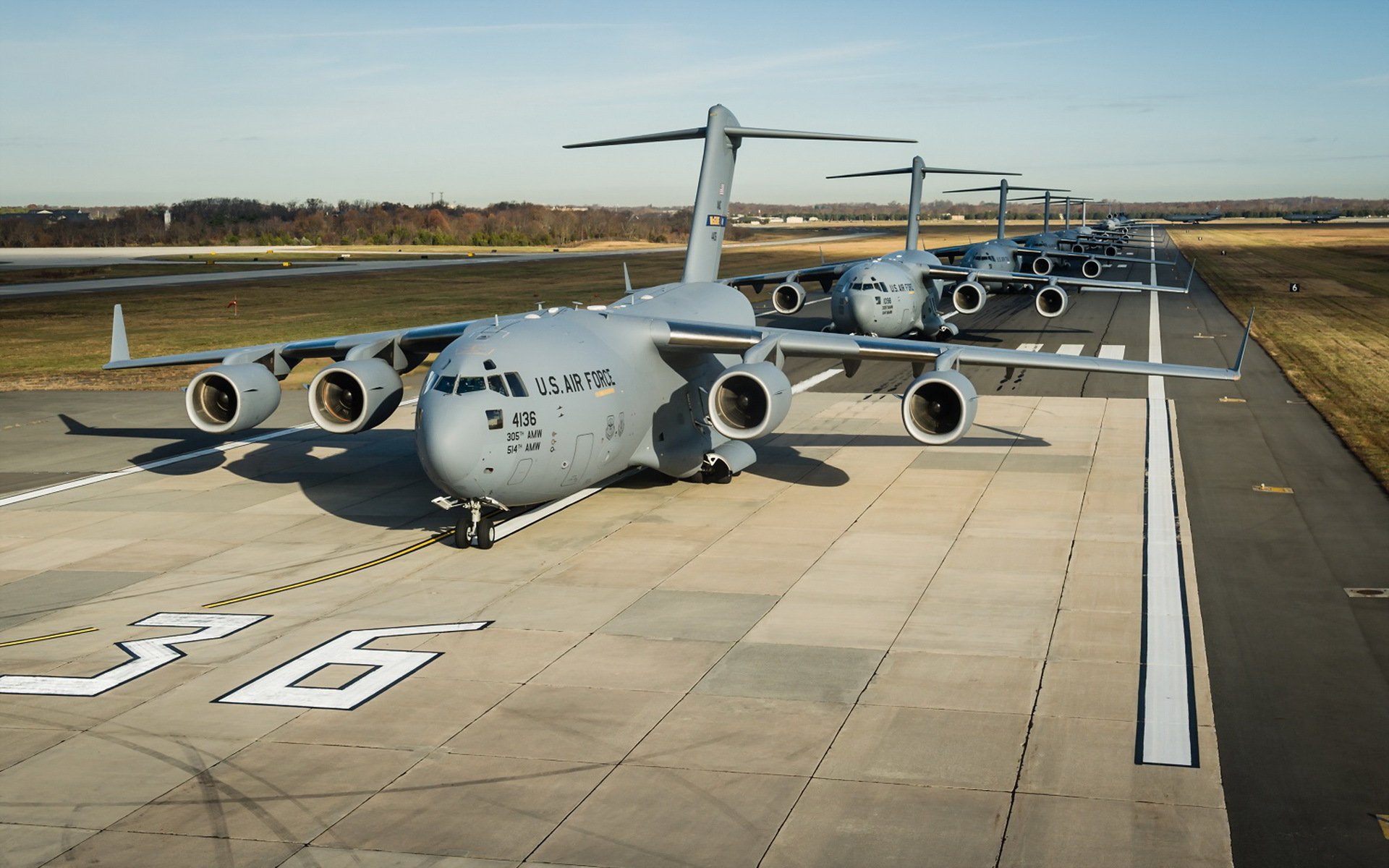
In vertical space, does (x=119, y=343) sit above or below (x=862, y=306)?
above

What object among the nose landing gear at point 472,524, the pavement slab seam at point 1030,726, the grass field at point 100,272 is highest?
the grass field at point 100,272

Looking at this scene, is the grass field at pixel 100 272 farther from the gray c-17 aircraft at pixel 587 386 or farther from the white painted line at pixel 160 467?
the gray c-17 aircraft at pixel 587 386

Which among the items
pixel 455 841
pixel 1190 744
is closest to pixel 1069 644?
pixel 1190 744

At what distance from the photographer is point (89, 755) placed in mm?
11281

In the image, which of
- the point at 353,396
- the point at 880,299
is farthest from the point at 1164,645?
the point at 880,299

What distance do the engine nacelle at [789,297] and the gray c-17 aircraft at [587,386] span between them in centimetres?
2113

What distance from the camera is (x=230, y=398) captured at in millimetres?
21344

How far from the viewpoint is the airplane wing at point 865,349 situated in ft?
67.1

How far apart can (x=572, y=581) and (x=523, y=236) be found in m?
137

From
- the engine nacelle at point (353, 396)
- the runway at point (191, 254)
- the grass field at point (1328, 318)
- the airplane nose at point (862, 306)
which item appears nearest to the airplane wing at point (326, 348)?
the engine nacelle at point (353, 396)

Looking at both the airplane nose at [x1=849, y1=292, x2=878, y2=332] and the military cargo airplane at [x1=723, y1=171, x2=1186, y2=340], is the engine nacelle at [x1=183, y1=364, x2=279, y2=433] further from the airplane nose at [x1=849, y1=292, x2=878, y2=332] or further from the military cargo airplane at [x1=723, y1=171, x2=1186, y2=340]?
the airplane nose at [x1=849, y1=292, x2=878, y2=332]

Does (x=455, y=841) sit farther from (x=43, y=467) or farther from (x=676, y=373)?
(x=43, y=467)

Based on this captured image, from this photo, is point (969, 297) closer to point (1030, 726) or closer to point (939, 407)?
point (939, 407)

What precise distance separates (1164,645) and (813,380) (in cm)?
2380
